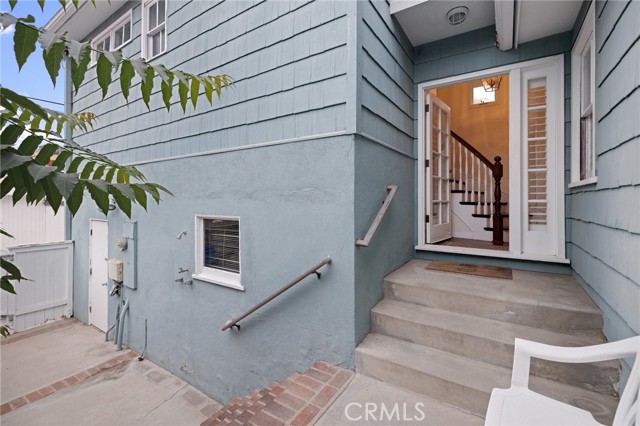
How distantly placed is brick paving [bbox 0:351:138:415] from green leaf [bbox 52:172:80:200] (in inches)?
169

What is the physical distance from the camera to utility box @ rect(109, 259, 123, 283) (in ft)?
15.4

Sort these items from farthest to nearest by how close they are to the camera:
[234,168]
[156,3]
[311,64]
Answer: [156,3] < [234,168] < [311,64]

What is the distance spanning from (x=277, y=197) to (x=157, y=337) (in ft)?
9.40

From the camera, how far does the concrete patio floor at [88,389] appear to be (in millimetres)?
3203

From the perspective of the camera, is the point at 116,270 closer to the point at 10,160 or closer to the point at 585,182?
the point at 10,160

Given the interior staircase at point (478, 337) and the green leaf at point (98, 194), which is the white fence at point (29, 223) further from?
the green leaf at point (98, 194)

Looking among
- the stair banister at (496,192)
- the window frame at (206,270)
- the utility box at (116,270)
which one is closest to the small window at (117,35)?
the utility box at (116,270)

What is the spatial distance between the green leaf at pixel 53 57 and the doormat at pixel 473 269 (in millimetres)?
3338

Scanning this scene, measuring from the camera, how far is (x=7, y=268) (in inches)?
33.4

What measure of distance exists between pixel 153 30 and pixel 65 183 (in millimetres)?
4805

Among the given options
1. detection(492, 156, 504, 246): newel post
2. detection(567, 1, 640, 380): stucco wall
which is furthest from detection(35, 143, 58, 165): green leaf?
detection(492, 156, 504, 246): newel post

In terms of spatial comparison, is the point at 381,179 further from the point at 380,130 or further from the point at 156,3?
the point at 156,3

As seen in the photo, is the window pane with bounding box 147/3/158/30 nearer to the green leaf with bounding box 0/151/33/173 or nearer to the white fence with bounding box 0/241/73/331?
the white fence with bounding box 0/241/73/331

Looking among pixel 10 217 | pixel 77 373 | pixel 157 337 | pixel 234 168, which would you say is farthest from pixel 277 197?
pixel 10 217
